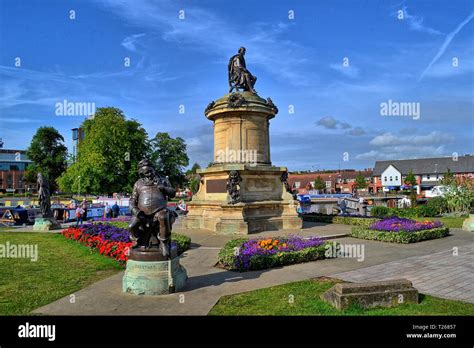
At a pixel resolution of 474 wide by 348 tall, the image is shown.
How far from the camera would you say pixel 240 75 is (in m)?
19.9

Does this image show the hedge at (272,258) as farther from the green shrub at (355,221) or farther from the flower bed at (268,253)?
the green shrub at (355,221)

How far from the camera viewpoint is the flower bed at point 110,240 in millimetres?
12161

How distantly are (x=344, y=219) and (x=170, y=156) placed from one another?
50108mm

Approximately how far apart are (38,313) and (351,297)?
18.9 feet

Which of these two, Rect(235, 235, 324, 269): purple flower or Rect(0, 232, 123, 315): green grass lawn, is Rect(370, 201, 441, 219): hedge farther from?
Rect(0, 232, 123, 315): green grass lawn

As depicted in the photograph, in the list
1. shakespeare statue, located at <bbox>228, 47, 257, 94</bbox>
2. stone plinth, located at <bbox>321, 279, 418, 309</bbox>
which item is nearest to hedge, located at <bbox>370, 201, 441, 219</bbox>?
shakespeare statue, located at <bbox>228, 47, 257, 94</bbox>

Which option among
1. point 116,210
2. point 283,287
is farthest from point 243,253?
point 116,210

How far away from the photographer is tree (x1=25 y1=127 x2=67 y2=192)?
7150 centimetres

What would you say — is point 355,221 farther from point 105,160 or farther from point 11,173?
point 11,173

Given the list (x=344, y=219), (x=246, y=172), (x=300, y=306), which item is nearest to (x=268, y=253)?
(x=300, y=306)
